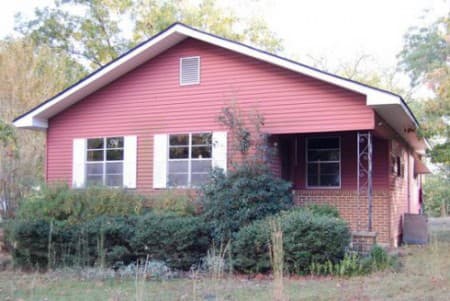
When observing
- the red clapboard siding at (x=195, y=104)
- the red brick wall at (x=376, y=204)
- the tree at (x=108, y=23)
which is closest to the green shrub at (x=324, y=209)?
the red brick wall at (x=376, y=204)

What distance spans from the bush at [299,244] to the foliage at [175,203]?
241 centimetres

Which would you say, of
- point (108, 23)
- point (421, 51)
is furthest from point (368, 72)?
point (108, 23)

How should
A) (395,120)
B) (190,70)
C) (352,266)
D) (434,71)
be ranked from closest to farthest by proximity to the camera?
(352,266), (395,120), (190,70), (434,71)

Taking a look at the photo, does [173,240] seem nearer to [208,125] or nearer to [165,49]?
[208,125]

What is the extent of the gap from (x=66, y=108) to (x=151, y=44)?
3.83 m

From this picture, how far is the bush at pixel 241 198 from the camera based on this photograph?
1235 centimetres

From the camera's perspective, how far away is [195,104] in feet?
48.7

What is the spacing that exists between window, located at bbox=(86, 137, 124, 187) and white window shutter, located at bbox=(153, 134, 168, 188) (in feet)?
3.95

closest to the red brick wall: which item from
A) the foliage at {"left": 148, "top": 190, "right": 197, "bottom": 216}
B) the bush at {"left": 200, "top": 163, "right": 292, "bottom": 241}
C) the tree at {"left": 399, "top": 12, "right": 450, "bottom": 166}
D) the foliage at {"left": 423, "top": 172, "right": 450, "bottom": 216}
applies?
the tree at {"left": 399, "top": 12, "right": 450, "bottom": 166}

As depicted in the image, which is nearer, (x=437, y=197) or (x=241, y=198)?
(x=241, y=198)

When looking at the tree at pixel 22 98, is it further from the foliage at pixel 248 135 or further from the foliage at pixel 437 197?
the foliage at pixel 437 197

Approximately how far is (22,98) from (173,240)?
11368 millimetres

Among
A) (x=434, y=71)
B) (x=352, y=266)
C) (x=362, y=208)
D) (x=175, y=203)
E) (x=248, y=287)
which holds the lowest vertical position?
(x=248, y=287)

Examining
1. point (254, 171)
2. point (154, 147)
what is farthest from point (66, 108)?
point (254, 171)
